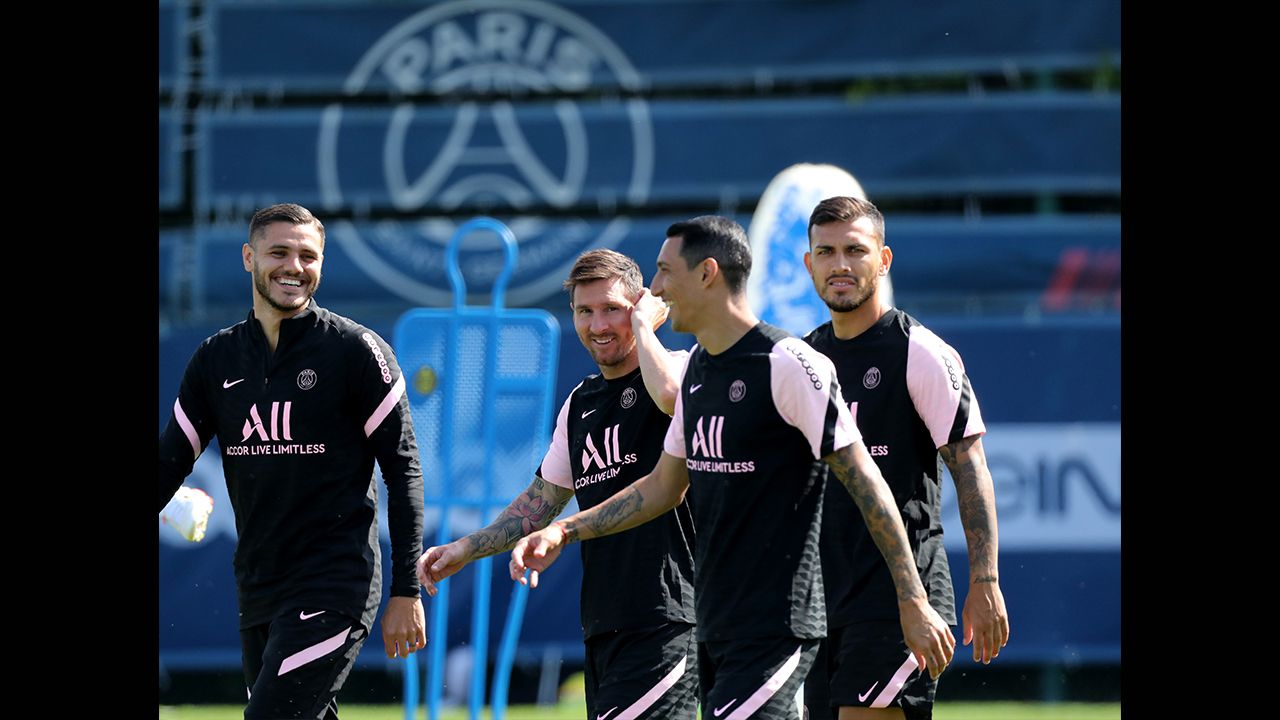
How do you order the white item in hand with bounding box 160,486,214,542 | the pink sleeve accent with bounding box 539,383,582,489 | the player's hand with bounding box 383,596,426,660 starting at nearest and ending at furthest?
the player's hand with bounding box 383,596,426,660 → the pink sleeve accent with bounding box 539,383,582,489 → the white item in hand with bounding box 160,486,214,542

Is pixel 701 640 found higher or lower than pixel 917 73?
lower

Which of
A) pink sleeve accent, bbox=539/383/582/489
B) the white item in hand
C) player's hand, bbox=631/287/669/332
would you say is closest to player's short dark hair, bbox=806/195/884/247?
player's hand, bbox=631/287/669/332

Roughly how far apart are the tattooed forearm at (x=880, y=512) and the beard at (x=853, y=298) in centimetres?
97

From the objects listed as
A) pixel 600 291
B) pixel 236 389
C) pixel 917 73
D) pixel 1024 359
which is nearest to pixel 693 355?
pixel 600 291

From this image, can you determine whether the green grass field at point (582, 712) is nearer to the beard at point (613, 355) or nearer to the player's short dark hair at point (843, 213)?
the beard at point (613, 355)

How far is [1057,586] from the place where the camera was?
1107cm

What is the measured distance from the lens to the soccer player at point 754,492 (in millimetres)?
5008

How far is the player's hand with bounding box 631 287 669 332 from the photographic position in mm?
5910

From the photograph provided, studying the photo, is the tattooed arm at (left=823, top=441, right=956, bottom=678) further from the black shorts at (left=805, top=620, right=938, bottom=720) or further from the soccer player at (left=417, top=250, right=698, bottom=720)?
the soccer player at (left=417, top=250, right=698, bottom=720)

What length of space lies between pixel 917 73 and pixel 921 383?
6.75m

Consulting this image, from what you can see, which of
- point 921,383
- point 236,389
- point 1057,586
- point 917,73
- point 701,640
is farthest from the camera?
point 917,73

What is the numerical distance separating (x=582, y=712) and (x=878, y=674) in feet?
18.2

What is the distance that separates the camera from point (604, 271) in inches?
239

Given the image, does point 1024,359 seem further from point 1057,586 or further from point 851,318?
point 851,318
